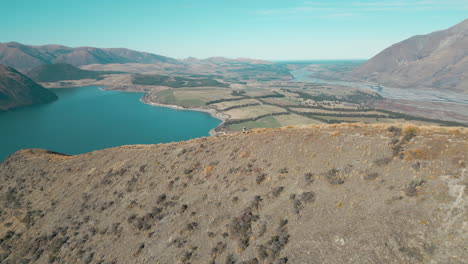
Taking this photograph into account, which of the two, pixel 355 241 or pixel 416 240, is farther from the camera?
pixel 355 241

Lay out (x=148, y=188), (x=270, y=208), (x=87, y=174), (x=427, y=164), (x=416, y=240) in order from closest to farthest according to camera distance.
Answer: (x=416, y=240)
(x=427, y=164)
(x=270, y=208)
(x=148, y=188)
(x=87, y=174)

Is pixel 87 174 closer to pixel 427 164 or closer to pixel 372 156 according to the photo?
pixel 372 156

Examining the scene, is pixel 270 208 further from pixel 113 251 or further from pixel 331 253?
pixel 113 251

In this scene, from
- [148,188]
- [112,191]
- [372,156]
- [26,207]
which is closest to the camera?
[372,156]

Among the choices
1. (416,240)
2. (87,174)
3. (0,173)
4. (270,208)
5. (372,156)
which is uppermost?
(372,156)

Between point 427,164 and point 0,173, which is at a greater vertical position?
point 427,164

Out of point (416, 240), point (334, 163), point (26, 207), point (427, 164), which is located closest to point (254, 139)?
point (334, 163)

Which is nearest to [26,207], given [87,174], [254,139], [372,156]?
[87,174]
